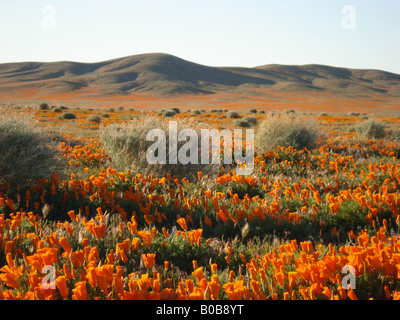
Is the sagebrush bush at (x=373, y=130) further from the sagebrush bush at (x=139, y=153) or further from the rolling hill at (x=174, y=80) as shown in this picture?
the rolling hill at (x=174, y=80)

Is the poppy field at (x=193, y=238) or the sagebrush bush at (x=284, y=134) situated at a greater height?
the sagebrush bush at (x=284, y=134)

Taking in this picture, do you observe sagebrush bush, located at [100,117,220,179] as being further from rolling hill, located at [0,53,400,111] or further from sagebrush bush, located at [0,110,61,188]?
rolling hill, located at [0,53,400,111]

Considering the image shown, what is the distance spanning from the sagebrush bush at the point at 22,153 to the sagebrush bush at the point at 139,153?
145 cm

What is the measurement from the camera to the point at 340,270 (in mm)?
2119

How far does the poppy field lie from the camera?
194 cm

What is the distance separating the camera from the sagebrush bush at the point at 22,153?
4633mm

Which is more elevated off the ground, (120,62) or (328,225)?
(120,62)

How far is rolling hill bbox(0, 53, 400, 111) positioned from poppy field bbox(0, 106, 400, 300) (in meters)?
88.2

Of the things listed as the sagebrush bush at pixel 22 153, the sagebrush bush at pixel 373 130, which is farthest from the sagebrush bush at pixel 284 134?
the sagebrush bush at pixel 22 153

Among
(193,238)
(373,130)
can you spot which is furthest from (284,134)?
(193,238)

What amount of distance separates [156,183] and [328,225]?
8.57ft

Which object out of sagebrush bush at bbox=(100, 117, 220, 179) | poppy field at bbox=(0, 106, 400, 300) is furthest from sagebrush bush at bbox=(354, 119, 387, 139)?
sagebrush bush at bbox=(100, 117, 220, 179)
